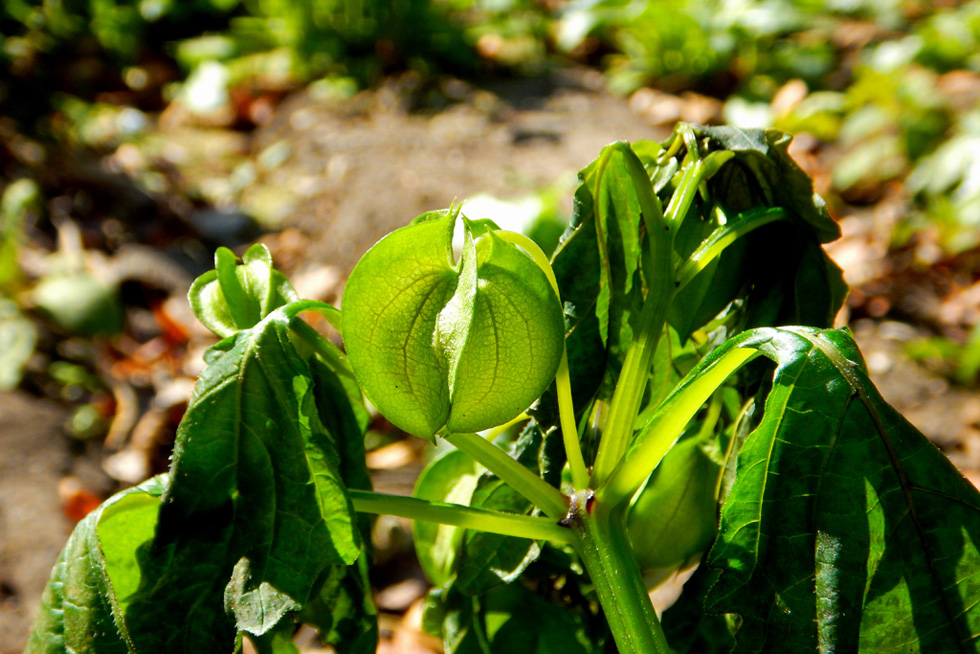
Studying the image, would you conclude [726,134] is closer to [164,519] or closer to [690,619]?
[690,619]

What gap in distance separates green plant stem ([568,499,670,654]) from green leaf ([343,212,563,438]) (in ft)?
0.36

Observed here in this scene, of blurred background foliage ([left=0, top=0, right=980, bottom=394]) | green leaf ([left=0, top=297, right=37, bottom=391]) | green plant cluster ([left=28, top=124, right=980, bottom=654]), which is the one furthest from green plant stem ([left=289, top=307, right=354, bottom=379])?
green leaf ([left=0, top=297, right=37, bottom=391])

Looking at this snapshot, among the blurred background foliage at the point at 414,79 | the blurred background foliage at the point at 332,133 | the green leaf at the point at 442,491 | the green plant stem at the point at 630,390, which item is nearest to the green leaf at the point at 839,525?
Result: the green plant stem at the point at 630,390

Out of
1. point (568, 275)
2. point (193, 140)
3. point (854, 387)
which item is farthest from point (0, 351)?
point (854, 387)

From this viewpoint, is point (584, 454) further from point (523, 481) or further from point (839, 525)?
point (839, 525)

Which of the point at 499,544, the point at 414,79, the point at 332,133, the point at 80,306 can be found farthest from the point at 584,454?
the point at 414,79

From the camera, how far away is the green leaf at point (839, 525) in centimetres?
52

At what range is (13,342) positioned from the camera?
226 cm

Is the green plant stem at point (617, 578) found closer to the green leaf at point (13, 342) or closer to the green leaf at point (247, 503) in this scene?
the green leaf at point (247, 503)

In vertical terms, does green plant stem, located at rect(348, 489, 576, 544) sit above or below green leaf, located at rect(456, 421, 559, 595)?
above

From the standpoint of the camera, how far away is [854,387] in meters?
0.53

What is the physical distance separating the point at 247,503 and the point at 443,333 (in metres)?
0.20

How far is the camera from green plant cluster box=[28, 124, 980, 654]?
533mm

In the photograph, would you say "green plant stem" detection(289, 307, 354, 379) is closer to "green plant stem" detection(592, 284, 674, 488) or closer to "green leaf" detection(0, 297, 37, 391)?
"green plant stem" detection(592, 284, 674, 488)
